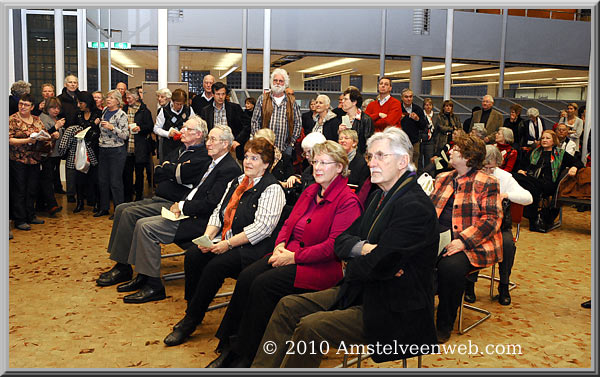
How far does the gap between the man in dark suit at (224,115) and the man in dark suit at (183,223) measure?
7.97ft

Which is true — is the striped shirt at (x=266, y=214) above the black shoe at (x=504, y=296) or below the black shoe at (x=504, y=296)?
above

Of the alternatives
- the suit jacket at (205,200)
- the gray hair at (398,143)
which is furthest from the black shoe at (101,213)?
the gray hair at (398,143)

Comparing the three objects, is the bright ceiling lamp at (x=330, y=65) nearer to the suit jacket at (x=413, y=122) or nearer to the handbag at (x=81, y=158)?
the suit jacket at (x=413, y=122)

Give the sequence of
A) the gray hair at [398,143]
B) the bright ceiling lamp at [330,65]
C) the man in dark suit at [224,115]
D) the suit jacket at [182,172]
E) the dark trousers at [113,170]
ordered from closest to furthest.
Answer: the gray hair at [398,143] → the suit jacket at [182,172] → the man in dark suit at [224,115] → the dark trousers at [113,170] → the bright ceiling lamp at [330,65]

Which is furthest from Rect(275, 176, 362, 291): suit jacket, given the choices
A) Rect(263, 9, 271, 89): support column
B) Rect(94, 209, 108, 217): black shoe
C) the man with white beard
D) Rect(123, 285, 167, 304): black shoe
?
Rect(263, 9, 271, 89): support column

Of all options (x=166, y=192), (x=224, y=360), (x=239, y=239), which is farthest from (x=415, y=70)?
(x=224, y=360)

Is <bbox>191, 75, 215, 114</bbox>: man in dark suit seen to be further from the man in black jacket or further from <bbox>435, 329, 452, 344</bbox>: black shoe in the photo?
<bbox>435, 329, 452, 344</bbox>: black shoe

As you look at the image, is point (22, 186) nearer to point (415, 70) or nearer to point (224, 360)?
point (224, 360)

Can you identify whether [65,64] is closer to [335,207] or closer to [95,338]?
[95,338]

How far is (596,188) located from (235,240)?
80.1 inches

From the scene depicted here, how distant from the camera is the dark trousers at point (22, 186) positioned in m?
6.35

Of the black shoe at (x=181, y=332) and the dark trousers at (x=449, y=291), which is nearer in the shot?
the black shoe at (x=181, y=332)

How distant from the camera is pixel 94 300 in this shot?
4.14 meters

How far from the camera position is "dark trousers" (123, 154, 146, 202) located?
7.77 m
